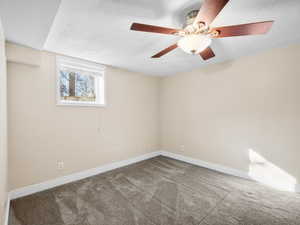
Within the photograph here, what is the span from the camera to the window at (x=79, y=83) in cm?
251

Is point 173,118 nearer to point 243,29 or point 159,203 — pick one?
point 159,203

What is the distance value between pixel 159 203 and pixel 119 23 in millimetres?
2363

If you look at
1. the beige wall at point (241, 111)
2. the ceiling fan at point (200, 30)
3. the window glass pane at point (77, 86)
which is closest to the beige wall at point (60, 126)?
the window glass pane at point (77, 86)

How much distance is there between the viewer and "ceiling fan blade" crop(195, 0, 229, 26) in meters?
1.00

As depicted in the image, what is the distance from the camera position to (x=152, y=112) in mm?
3986

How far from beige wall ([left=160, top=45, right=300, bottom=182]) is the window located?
192 centimetres

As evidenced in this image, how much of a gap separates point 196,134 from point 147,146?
52.7 inches

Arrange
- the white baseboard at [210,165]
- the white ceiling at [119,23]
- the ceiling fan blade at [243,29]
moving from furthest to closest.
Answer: the white baseboard at [210,165] → the white ceiling at [119,23] → the ceiling fan blade at [243,29]

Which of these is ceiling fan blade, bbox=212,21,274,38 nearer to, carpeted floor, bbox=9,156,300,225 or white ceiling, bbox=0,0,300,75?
white ceiling, bbox=0,0,300,75

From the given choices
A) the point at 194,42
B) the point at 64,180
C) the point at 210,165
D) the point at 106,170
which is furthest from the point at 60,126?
the point at 210,165

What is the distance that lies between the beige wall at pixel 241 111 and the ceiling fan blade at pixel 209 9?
193 centimetres

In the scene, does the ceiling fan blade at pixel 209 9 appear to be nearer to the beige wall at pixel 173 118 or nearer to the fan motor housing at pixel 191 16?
the fan motor housing at pixel 191 16

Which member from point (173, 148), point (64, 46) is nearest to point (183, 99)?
point (173, 148)

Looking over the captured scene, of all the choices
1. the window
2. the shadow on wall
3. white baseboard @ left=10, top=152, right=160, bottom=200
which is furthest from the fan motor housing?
white baseboard @ left=10, top=152, right=160, bottom=200
